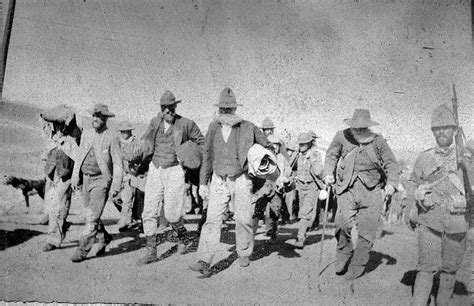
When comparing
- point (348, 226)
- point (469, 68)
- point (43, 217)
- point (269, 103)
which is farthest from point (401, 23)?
point (43, 217)

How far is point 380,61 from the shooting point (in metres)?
5.20

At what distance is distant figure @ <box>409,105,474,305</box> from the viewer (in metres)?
3.96

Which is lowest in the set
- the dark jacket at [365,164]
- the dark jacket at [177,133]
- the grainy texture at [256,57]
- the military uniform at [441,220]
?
the military uniform at [441,220]

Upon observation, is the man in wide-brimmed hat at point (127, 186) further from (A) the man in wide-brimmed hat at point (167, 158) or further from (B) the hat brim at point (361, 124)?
(B) the hat brim at point (361, 124)

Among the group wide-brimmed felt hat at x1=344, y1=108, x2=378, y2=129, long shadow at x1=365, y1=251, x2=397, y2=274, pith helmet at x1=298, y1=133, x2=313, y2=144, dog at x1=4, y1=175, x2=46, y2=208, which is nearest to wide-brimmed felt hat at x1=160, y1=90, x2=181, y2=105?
wide-brimmed felt hat at x1=344, y1=108, x2=378, y2=129

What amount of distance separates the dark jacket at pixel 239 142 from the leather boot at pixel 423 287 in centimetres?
220

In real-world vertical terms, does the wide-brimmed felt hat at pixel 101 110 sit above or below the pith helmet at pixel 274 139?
above

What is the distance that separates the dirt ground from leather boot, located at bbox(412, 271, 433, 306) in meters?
0.52

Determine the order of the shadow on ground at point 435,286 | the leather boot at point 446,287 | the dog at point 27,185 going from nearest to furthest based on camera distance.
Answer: the leather boot at point 446,287 → the shadow on ground at point 435,286 → the dog at point 27,185

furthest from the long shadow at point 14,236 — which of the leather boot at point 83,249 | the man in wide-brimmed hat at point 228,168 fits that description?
the man in wide-brimmed hat at point 228,168

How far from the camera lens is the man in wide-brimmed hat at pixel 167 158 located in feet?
17.2

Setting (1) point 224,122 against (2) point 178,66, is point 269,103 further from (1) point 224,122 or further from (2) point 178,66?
A: (2) point 178,66

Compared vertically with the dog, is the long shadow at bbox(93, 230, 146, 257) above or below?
below

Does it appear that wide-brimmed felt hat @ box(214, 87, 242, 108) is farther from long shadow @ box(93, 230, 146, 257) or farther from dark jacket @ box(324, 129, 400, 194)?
long shadow @ box(93, 230, 146, 257)
